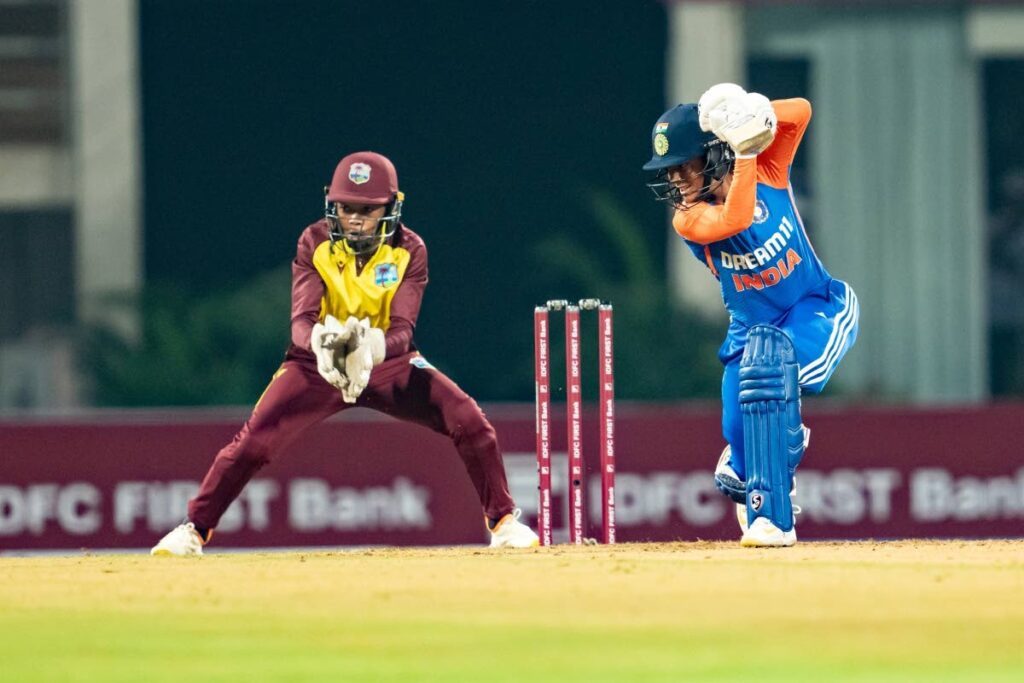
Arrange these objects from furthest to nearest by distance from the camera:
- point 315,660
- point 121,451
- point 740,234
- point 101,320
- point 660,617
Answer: point 101,320 < point 121,451 < point 740,234 < point 660,617 < point 315,660

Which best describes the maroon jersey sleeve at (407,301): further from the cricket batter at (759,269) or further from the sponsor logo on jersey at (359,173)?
the cricket batter at (759,269)

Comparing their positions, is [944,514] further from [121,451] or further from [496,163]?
[496,163]

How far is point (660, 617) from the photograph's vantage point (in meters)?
7.00

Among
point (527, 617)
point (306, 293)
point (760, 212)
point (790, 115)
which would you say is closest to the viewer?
point (527, 617)

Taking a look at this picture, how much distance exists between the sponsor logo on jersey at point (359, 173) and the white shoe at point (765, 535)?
1.81 metres

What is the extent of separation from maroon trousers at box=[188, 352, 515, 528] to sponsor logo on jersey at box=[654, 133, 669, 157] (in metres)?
1.10

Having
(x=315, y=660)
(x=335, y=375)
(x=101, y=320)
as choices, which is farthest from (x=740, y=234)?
(x=101, y=320)

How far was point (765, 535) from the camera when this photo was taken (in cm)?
842

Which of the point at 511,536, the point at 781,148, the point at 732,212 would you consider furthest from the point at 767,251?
the point at 511,536

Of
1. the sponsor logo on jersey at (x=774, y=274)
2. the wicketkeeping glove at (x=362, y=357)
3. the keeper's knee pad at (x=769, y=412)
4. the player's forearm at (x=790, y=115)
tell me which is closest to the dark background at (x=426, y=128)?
the wicketkeeping glove at (x=362, y=357)

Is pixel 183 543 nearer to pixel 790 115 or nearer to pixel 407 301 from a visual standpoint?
pixel 407 301

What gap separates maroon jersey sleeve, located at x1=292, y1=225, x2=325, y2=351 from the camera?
8.70m

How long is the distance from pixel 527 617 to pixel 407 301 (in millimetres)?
2021

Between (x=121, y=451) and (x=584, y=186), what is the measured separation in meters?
5.65
